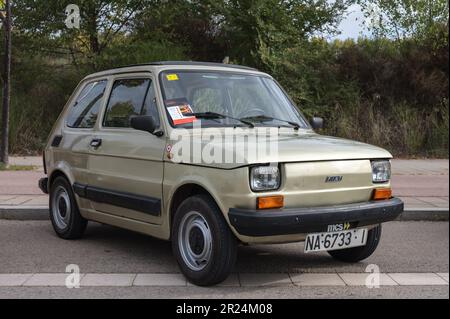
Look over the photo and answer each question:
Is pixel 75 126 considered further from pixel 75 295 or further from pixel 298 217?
pixel 298 217

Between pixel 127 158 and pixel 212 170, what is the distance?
1.22 m

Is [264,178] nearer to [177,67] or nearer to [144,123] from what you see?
[144,123]

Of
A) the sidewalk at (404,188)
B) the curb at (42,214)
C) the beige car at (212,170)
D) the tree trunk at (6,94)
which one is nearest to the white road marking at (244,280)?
the beige car at (212,170)

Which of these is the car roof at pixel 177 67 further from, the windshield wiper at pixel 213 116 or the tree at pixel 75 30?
the tree at pixel 75 30

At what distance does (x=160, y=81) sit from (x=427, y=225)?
417cm

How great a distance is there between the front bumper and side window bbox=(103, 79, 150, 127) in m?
1.82

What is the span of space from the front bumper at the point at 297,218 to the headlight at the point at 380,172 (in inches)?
10.9

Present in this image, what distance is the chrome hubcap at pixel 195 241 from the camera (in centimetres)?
458

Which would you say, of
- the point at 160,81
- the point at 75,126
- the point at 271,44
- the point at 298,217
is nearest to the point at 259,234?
the point at 298,217

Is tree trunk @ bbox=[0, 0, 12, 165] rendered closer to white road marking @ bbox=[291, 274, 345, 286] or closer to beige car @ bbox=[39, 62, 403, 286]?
beige car @ bbox=[39, 62, 403, 286]

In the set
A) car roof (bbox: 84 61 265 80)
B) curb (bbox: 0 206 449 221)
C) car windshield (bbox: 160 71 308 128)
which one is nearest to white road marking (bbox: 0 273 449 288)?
car windshield (bbox: 160 71 308 128)

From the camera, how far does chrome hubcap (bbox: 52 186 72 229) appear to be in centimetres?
642

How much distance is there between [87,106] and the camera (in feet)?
21.0

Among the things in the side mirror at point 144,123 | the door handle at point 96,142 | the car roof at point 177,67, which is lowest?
the door handle at point 96,142
